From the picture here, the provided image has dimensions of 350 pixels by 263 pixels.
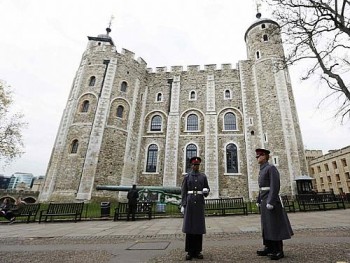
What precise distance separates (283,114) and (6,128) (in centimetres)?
2659

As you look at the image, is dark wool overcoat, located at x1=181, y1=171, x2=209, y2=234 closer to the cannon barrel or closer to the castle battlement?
the cannon barrel

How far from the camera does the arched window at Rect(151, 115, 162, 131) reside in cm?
2329

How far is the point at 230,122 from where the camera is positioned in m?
22.5

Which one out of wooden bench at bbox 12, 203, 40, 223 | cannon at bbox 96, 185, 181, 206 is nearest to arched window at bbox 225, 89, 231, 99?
cannon at bbox 96, 185, 181, 206

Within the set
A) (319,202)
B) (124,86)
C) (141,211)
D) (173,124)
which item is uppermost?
(124,86)

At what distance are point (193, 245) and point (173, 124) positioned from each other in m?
19.0

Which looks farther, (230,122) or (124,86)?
(124,86)

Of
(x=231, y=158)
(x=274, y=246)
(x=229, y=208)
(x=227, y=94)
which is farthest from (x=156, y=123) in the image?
(x=274, y=246)

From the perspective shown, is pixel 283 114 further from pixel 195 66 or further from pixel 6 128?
pixel 6 128

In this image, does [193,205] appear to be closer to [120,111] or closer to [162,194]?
[162,194]

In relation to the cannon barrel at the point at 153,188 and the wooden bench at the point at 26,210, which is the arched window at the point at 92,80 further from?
the wooden bench at the point at 26,210

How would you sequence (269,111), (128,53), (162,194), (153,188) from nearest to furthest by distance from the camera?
1. (162,194)
2. (153,188)
3. (269,111)
4. (128,53)

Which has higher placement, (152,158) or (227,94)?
(227,94)

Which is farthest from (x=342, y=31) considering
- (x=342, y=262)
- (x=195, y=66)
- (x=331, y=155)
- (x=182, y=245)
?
(x=331, y=155)
